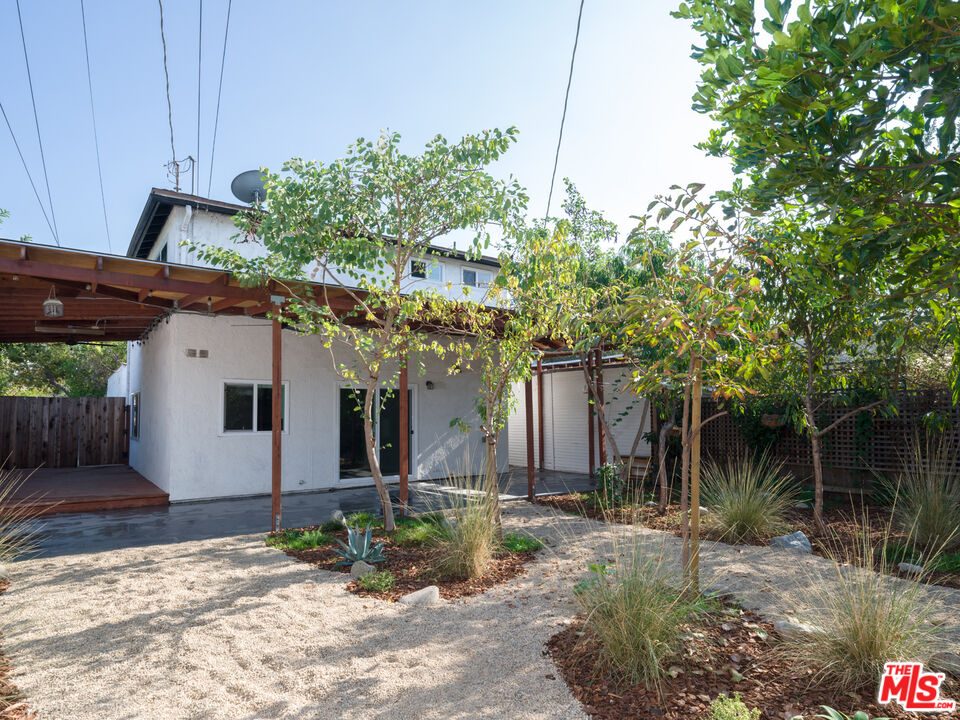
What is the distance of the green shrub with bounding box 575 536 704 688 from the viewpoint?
283 centimetres

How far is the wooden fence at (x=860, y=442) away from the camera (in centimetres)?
702

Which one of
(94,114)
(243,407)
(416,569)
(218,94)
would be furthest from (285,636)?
(94,114)

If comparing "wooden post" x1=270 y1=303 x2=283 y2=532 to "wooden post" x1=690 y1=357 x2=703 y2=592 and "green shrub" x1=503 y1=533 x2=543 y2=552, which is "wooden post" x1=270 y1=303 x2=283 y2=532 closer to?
"green shrub" x1=503 y1=533 x2=543 y2=552

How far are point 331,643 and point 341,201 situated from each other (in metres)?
3.72

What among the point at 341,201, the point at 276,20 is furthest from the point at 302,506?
the point at 276,20

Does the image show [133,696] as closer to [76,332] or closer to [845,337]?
[845,337]

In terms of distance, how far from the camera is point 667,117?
19.4 ft

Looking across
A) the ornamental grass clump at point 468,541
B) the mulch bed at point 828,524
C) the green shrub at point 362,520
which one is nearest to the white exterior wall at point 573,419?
the mulch bed at point 828,524

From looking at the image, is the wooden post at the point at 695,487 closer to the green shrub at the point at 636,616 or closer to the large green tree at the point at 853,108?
the green shrub at the point at 636,616

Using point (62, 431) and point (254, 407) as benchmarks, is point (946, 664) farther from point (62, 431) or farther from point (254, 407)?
point (62, 431)

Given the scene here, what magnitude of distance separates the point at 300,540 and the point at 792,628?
4.48m

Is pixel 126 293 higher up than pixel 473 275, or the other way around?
pixel 473 275

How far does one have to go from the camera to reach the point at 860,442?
7605 millimetres

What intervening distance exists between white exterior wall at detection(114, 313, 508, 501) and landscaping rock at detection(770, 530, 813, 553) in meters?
6.40
